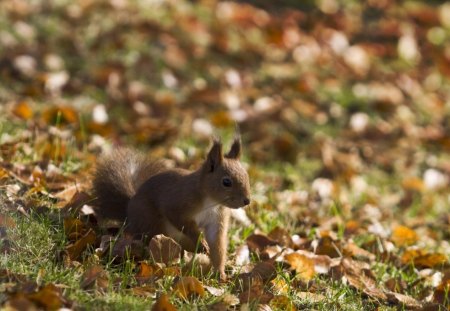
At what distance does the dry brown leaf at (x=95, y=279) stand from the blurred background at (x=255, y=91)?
1.45m

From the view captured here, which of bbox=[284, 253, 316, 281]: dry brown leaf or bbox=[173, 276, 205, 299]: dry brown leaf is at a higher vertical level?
bbox=[173, 276, 205, 299]: dry brown leaf

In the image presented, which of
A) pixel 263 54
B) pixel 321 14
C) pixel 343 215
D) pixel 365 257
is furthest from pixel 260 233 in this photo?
pixel 321 14

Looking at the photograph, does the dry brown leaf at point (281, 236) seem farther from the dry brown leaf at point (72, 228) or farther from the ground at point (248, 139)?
the dry brown leaf at point (72, 228)

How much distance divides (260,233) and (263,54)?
13.1 ft

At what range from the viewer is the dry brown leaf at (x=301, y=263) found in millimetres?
3791

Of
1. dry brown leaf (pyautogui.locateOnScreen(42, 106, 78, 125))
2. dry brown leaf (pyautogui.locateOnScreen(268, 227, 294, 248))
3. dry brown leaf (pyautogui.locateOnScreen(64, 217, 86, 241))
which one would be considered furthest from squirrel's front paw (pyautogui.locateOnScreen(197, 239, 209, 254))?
dry brown leaf (pyautogui.locateOnScreen(42, 106, 78, 125))

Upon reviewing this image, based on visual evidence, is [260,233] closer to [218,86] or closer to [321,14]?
[218,86]

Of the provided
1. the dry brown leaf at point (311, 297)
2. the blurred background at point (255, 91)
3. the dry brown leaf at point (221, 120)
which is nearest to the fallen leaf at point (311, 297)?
the dry brown leaf at point (311, 297)

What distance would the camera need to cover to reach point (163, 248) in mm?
3455

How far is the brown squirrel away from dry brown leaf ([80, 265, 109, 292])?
0.50 meters

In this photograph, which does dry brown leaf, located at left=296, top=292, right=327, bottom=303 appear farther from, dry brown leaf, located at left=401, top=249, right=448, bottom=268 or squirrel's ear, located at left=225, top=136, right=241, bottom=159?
dry brown leaf, located at left=401, top=249, right=448, bottom=268

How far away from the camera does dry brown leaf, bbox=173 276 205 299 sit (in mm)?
3172

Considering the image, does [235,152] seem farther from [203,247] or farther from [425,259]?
[425,259]

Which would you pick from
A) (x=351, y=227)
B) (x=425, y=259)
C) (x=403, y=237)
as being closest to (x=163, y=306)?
(x=425, y=259)
